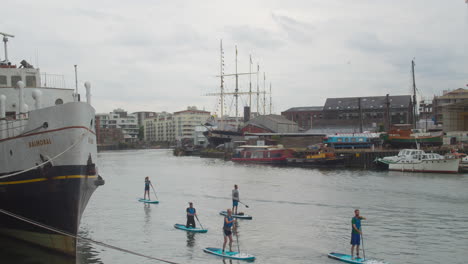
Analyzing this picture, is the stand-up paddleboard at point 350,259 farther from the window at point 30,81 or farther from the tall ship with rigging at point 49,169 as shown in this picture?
the window at point 30,81

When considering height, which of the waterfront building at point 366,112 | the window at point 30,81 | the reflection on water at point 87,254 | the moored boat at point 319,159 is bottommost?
the reflection on water at point 87,254

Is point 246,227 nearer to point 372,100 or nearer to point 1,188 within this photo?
point 1,188

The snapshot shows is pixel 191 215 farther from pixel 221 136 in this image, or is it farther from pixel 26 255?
pixel 221 136

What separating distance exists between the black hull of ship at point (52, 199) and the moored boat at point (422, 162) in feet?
157

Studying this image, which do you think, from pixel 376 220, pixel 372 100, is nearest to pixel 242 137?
pixel 372 100

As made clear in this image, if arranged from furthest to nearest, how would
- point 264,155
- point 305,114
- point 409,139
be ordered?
point 305,114 < point 264,155 < point 409,139

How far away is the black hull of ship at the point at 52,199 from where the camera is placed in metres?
17.3

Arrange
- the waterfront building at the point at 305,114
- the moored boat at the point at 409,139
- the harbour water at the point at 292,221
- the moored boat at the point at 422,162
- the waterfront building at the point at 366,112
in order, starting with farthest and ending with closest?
the waterfront building at the point at 305,114, the waterfront building at the point at 366,112, the moored boat at the point at 409,139, the moored boat at the point at 422,162, the harbour water at the point at 292,221

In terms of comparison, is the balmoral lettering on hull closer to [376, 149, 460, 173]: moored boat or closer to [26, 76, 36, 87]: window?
[26, 76, 36, 87]: window

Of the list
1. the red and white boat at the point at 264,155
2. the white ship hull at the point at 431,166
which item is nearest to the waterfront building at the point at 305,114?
the red and white boat at the point at 264,155

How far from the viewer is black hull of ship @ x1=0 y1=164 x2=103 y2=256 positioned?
56.8 ft

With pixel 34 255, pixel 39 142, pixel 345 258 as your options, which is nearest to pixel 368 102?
pixel 345 258

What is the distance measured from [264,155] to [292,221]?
53.5 meters

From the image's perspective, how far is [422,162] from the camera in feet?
184
